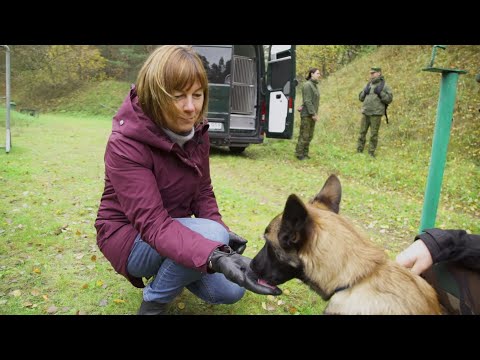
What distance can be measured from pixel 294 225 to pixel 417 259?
2.77 feet

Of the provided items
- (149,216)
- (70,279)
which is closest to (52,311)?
(70,279)

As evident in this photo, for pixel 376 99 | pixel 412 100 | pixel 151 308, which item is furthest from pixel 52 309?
pixel 412 100

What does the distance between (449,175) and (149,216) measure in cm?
766

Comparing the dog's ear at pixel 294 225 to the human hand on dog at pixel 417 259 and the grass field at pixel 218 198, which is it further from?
the grass field at pixel 218 198

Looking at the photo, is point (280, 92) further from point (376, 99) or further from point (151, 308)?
point (151, 308)

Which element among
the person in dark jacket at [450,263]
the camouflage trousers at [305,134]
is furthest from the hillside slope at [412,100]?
the person in dark jacket at [450,263]

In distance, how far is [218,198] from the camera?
231 inches

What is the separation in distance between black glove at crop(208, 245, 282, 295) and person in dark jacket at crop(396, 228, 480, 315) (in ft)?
2.79

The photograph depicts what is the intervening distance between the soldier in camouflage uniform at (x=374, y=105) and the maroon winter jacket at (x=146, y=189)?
28.2ft

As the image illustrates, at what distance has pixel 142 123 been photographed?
2066 millimetres

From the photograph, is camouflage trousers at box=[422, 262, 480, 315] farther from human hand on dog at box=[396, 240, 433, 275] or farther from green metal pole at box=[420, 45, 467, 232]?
green metal pole at box=[420, 45, 467, 232]

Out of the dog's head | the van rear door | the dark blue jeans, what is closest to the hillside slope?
the van rear door

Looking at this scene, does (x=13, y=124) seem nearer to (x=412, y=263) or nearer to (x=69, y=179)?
(x=69, y=179)

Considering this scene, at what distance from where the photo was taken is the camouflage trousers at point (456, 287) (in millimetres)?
1961
